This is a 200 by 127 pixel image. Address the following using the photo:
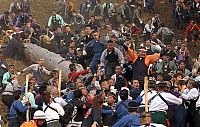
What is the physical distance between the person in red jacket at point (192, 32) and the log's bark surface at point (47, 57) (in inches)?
282

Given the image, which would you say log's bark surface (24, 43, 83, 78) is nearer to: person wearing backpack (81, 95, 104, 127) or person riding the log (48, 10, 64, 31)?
person riding the log (48, 10, 64, 31)

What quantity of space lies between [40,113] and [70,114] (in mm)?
1569

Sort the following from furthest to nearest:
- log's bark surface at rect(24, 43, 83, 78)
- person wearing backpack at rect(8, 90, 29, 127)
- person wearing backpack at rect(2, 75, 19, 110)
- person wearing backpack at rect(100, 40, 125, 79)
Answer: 1. log's bark surface at rect(24, 43, 83, 78)
2. person wearing backpack at rect(100, 40, 125, 79)
3. person wearing backpack at rect(2, 75, 19, 110)
4. person wearing backpack at rect(8, 90, 29, 127)

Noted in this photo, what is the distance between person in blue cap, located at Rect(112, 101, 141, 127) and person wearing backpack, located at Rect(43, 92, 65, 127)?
69.9 inches

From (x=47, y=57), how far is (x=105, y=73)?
573 centimetres

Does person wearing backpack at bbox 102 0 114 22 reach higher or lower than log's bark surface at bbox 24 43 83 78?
higher

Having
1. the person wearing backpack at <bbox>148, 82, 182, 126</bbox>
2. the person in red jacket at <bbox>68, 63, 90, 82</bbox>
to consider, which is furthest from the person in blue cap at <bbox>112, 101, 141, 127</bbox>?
the person in red jacket at <bbox>68, 63, 90, 82</bbox>

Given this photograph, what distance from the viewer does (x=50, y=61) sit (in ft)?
74.5

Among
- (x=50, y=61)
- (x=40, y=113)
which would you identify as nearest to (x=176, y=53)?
(x=50, y=61)

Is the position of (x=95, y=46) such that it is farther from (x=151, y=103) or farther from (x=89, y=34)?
(x=151, y=103)

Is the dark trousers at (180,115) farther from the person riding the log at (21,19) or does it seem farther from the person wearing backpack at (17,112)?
the person riding the log at (21,19)

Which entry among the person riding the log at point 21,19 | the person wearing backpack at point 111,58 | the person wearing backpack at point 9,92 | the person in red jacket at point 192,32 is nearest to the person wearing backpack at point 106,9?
the person riding the log at point 21,19

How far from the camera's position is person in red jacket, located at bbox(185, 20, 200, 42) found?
1050 inches

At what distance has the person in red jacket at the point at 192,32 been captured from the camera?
2668cm
